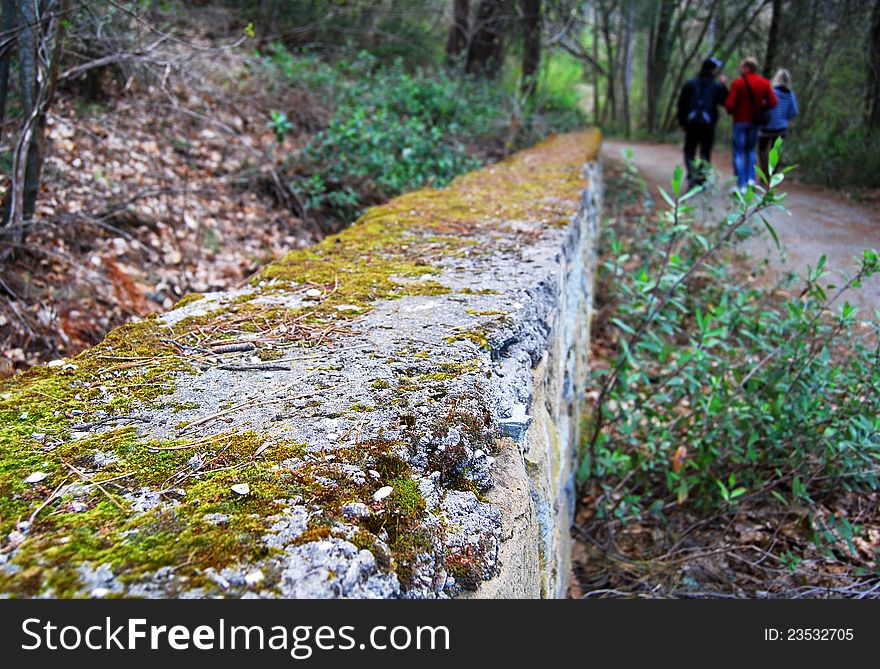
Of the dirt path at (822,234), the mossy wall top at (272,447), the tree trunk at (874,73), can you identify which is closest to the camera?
the mossy wall top at (272,447)

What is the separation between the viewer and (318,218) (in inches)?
255

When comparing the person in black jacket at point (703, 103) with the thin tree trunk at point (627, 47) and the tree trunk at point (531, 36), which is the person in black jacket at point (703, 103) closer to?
the tree trunk at point (531, 36)

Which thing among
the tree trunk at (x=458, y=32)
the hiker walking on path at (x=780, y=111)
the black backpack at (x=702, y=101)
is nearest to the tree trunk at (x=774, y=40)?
the black backpack at (x=702, y=101)

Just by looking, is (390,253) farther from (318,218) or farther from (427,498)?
(318,218)

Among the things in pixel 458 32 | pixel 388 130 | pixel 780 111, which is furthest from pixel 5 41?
pixel 458 32

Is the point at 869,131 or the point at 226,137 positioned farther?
the point at 869,131

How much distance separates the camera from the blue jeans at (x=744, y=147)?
315 inches

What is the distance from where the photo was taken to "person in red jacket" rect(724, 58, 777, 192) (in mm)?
7715

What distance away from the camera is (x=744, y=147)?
8.10 metres

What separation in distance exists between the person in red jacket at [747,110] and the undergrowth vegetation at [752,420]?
4628mm

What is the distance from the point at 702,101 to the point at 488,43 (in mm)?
6059

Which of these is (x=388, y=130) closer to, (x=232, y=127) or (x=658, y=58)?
(x=232, y=127)
